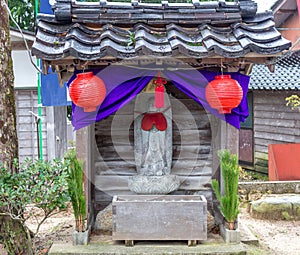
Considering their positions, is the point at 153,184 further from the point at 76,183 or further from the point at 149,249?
the point at 76,183

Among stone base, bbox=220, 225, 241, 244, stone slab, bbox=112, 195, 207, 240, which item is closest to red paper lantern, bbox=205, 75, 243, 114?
stone slab, bbox=112, 195, 207, 240

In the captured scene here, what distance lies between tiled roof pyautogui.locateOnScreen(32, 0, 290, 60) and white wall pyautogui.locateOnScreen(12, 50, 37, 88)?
483cm

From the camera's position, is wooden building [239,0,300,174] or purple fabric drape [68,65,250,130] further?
wooden building [239,0,300,174]

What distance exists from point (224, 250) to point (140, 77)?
2.97 metres

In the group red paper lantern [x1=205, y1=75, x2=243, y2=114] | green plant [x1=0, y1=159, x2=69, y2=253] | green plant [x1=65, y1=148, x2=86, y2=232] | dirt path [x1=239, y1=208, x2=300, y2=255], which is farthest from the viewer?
dirt path [x1=239, y1=208, x2=300, y2=255]

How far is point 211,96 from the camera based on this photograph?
541cm

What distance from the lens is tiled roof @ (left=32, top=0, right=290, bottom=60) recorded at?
4.95 metres

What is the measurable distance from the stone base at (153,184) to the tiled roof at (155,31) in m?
2.31

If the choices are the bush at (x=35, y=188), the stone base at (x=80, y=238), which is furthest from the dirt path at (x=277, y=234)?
the bush at (x=35, y=188)

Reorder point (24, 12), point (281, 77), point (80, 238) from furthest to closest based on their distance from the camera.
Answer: point (24, 12)
point (281, 77)
point (80, 238)

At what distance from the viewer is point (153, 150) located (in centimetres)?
635

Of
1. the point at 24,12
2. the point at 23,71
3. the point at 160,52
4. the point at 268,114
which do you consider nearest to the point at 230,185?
the point at 160,52

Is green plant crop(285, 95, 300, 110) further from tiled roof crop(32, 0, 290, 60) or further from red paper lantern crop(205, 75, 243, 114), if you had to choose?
red paper lantern crop(205, 75, 243, 114)

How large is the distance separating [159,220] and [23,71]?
21.2ft
